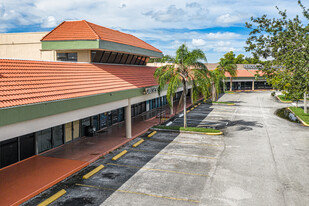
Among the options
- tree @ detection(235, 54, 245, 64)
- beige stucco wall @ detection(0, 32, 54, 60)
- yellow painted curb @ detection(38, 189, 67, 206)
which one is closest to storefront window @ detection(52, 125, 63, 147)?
yellow painted curb @ detection(38, 189, 67, 206)

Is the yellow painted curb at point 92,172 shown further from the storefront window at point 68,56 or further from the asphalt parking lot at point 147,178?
the storefront window at point 68,56

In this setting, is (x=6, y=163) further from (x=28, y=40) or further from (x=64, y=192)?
(x=28, y=40)

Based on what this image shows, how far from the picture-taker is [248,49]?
34.5 meters

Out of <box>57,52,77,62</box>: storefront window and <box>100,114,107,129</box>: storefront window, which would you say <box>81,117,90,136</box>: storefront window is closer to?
<box>100,114,107,129</box>: storefront window

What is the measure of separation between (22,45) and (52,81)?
1973 centimetres

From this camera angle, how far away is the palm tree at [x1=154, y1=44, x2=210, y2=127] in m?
25.3

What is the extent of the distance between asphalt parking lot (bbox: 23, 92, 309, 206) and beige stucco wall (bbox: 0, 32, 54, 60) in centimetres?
1878

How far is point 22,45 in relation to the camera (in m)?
32.7

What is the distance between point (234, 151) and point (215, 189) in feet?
24.0

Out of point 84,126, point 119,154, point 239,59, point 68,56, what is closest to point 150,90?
point 84,126

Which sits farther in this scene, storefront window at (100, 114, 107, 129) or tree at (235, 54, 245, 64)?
tree at (235, 54, 245, 64)

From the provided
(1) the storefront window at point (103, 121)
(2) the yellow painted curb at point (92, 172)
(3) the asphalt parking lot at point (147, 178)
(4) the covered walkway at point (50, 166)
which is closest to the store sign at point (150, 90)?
(4) the covered walkway at point (50, 166)

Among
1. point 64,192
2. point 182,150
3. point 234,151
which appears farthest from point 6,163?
point 234,151

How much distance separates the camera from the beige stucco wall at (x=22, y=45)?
3209cm
